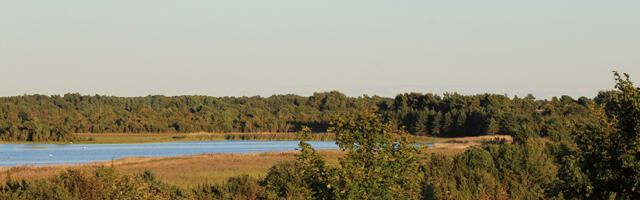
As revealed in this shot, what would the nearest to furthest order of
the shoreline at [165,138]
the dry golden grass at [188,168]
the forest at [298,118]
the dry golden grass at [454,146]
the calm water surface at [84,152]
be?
1. the dry golden grass at [188,168]
2. the calm water surface at [84,152]
3. the dry golden grass at [454,146]
4. the forest at [298,118]
5. the shoreline at [165,138]

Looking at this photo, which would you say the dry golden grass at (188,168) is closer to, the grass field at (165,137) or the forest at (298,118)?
the forest at (298,118)

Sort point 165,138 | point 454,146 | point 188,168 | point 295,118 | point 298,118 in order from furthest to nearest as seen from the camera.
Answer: point 295,118
point 298,118
point 165,138
point 454,146
point 188,168

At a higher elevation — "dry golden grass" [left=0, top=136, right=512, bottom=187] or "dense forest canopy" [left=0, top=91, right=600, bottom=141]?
"dense forest canopy" [left=0, top=91, right=600, bottom=141]

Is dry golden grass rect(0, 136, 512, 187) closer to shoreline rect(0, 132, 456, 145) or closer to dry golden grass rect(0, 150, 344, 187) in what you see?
dry golden grass rect(0, 150, 344, 187)

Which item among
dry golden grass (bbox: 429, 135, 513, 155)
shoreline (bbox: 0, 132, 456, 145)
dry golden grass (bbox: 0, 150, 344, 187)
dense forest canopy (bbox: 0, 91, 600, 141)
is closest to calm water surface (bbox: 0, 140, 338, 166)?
dry golden grass (bbox: 0, 150, 344, 187)

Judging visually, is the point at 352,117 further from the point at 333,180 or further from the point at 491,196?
the point at 491,196

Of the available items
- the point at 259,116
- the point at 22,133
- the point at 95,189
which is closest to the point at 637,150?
the point at 95,189

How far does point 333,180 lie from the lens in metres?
17.4

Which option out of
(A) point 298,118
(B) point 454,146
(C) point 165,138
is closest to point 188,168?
(B) point 454,146

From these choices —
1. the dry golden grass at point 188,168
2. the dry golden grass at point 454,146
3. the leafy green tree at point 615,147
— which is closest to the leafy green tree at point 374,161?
the leafy green tree at point 615,147

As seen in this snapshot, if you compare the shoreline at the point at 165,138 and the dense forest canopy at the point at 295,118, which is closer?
the dense forest canopy at the point at 295,118

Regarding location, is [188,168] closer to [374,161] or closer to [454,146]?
[374,161]

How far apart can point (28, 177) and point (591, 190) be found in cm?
3619

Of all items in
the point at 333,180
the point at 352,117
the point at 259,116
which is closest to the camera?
the point at 333,180
